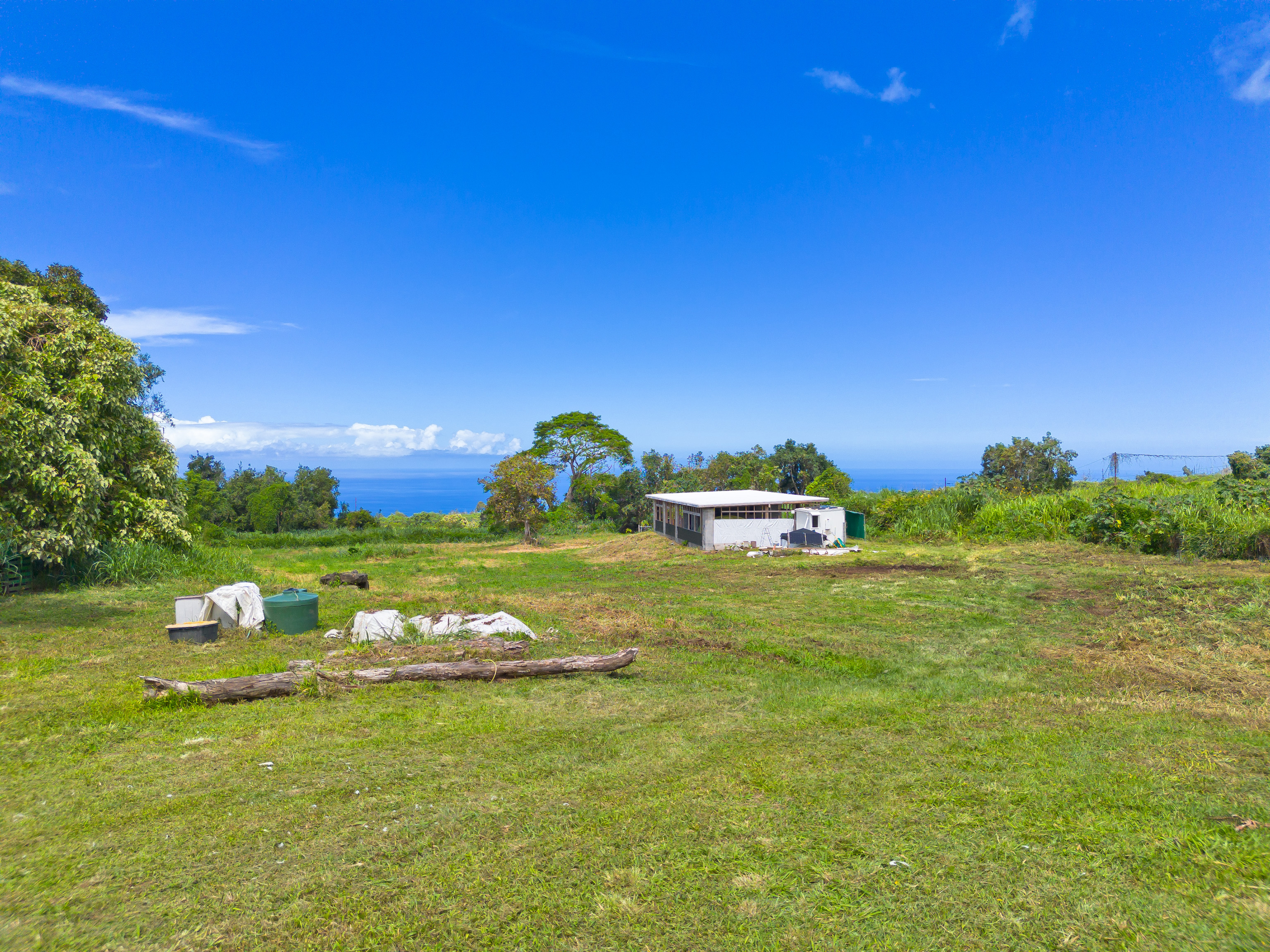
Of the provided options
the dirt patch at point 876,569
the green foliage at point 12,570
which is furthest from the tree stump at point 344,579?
the dirt patch at point 876,569

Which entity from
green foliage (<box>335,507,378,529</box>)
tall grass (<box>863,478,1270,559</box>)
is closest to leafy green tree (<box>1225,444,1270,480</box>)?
tall grass (<box>863,478,1270,559</box>)

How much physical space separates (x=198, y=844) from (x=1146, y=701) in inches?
347

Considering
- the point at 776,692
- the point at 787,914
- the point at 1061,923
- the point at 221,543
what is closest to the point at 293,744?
the point at 787,914

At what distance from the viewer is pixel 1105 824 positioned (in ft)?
14.4

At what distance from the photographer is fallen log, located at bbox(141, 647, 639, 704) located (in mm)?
7156

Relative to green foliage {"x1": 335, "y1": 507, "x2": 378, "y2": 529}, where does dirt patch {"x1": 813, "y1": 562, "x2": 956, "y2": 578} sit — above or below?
below

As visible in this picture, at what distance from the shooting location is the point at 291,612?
10961 millimetres

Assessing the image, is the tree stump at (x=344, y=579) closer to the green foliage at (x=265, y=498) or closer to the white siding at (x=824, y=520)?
the white siding at (x=824, y=520)

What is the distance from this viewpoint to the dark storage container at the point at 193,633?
1027cm

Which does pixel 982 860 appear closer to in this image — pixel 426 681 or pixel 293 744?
pixel 293 744

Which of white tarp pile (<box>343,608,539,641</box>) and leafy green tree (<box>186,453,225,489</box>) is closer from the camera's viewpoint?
white tarp pile (<box>343,608,539,641</box>)

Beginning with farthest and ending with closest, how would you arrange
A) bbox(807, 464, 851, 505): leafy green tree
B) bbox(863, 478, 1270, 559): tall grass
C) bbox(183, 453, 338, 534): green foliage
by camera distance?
bbox(183, 453, 338, 534): green foliage
bbox(807, 464, 851, 505): leafy green tree
bbox(863, 478, 1270, 559): tall grass

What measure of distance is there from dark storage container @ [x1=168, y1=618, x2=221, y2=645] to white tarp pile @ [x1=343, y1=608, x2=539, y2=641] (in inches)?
73.3

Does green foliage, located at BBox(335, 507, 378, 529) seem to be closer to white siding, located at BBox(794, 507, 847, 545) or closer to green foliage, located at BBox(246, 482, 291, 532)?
green foliage, located at BBox(246, 482, 291, 532)
